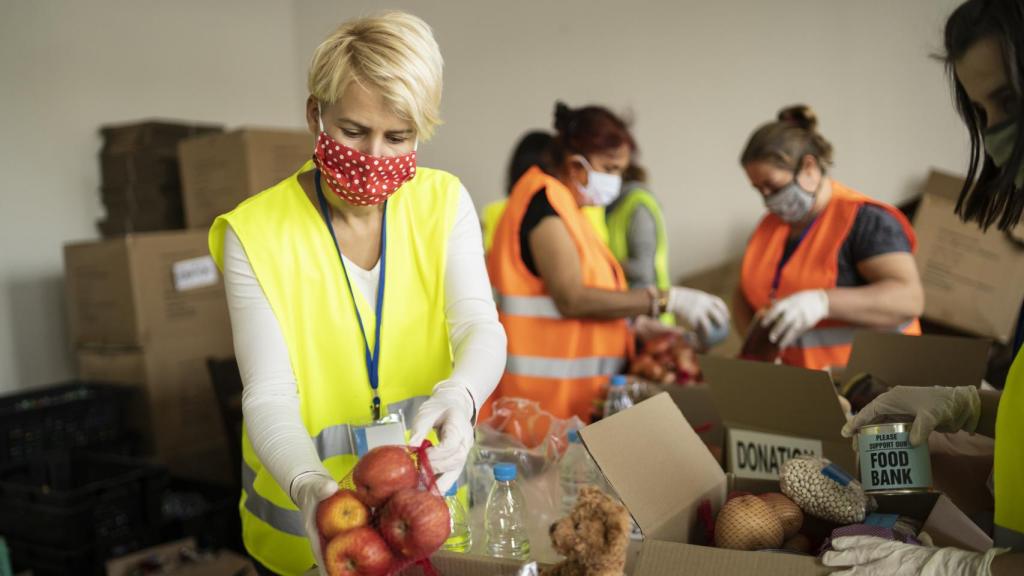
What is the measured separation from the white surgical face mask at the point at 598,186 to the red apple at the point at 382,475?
5.84ft

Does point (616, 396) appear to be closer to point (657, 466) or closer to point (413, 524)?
point (657, 466)

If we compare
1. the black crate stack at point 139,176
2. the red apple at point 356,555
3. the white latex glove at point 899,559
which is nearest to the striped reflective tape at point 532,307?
the white latex glove at point 899,559

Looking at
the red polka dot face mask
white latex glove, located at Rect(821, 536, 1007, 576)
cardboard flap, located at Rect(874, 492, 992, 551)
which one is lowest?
cardboard flap, located at Rect(874, 492, 992, 551)

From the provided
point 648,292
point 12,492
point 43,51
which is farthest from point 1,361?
point 648,292

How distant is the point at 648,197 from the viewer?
11.4 ft

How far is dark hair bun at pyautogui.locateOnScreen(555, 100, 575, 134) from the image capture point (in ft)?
8.70

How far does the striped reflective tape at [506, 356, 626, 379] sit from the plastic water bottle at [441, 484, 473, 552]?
111 centimetres

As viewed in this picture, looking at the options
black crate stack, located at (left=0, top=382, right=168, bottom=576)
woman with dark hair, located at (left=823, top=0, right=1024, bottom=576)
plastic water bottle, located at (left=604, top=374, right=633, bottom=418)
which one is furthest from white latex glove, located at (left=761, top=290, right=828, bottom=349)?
black crate stack, located at (left=0, top=382, right=168, bottom=576)

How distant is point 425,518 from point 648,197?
8.86 ft

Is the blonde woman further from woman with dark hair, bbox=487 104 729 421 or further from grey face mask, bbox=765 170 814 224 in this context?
grey face mask, bbox=765 170 814 224

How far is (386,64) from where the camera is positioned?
1.29m

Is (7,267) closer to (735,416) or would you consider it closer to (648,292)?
(648,292)

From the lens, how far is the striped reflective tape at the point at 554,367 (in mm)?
2535

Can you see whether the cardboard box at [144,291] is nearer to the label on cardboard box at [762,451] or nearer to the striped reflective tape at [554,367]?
the striped reflective tape at [554,367]
